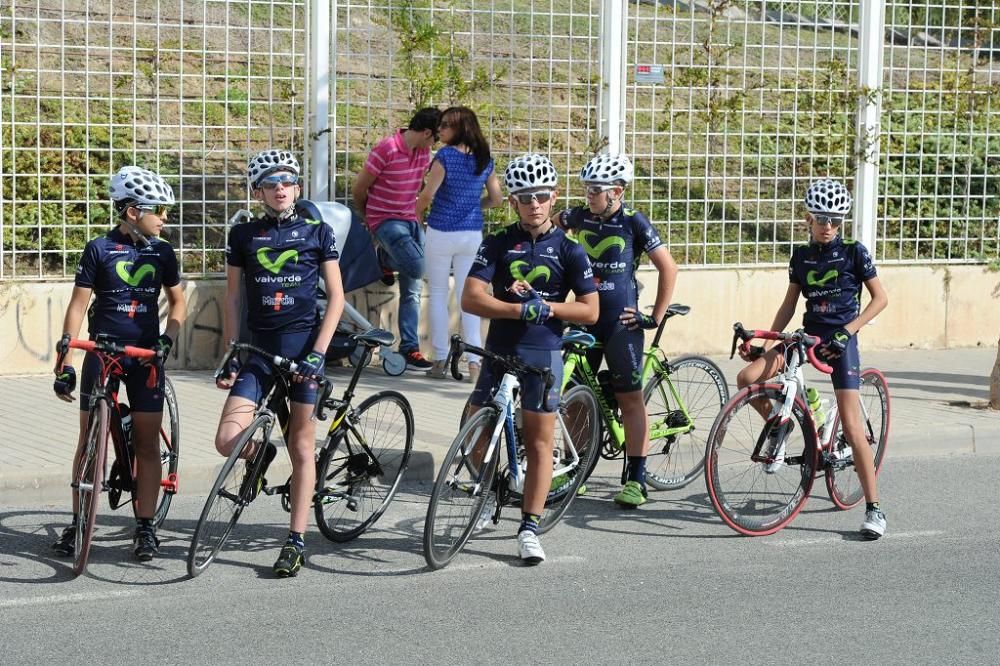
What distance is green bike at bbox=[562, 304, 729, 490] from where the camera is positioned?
827cm

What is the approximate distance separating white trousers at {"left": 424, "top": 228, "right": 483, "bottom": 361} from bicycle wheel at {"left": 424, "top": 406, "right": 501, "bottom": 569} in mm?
4470

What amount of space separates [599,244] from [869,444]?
1.92 m

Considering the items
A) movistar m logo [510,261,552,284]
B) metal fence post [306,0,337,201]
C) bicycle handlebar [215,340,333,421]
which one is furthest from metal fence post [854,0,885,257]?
bicycle handlebar [215,340,333,421]

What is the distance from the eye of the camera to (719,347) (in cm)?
1352

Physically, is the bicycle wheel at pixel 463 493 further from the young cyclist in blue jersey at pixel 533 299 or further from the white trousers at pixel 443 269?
the white trousers at pixel 443 269

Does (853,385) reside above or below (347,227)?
below

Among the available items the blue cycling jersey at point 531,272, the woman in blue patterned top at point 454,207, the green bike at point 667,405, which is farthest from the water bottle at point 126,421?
the woman in blue patterned top at point 454,207

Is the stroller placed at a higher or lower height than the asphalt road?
higher

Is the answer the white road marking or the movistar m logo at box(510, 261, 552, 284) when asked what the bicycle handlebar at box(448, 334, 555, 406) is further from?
the white road marking

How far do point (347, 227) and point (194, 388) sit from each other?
1808 mm

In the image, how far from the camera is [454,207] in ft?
37.6

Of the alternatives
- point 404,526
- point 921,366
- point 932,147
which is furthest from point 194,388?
point 932,147

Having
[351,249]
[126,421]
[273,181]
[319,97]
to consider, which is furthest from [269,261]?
[319,97]

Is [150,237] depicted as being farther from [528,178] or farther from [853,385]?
[853,385]
